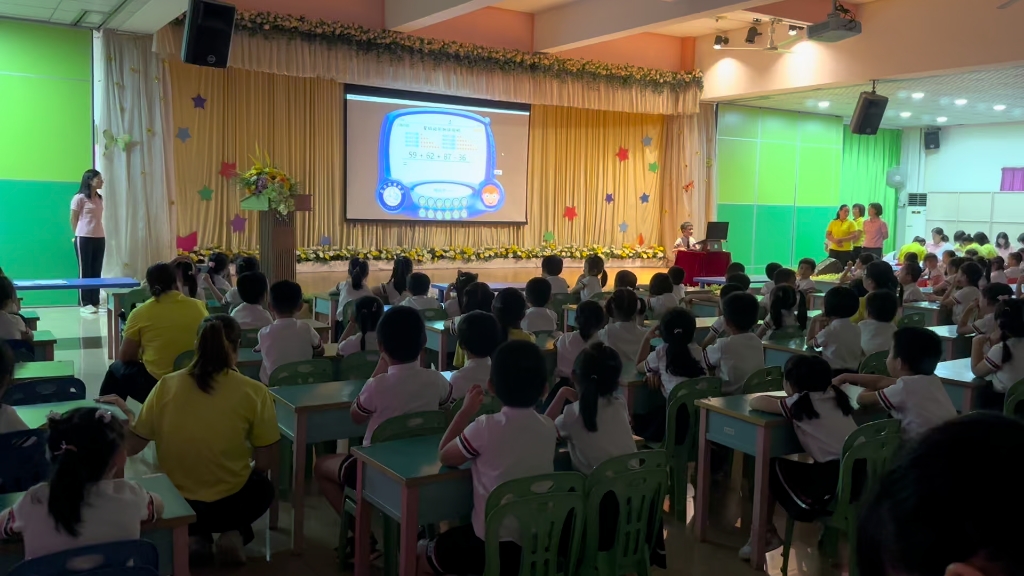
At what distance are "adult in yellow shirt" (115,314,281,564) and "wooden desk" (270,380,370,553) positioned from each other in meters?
0.35

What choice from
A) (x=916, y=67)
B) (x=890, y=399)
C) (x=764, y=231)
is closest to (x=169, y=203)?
(x=890, y=399)

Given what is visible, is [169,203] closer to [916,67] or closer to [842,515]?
[842,515]

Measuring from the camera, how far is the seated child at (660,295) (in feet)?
22.4

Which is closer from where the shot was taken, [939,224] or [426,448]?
[426,448]

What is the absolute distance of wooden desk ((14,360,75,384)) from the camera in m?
3.72

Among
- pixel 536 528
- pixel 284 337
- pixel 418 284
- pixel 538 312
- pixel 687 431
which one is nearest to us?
pixel 536 528

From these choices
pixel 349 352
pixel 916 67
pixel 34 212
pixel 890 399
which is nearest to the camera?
pixel 890 399

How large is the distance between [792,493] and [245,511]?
2.14 metres

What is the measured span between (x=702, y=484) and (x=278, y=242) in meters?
5.37

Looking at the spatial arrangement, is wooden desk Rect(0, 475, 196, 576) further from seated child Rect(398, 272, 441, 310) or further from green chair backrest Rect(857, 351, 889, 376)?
seated child Rect(398, 272, 441, 310)

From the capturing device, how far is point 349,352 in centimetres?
462

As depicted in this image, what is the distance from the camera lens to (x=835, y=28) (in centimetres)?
917

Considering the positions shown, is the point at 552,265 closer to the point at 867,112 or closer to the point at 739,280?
the point at 739,280

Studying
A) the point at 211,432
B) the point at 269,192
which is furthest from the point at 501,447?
the point at 269,192
